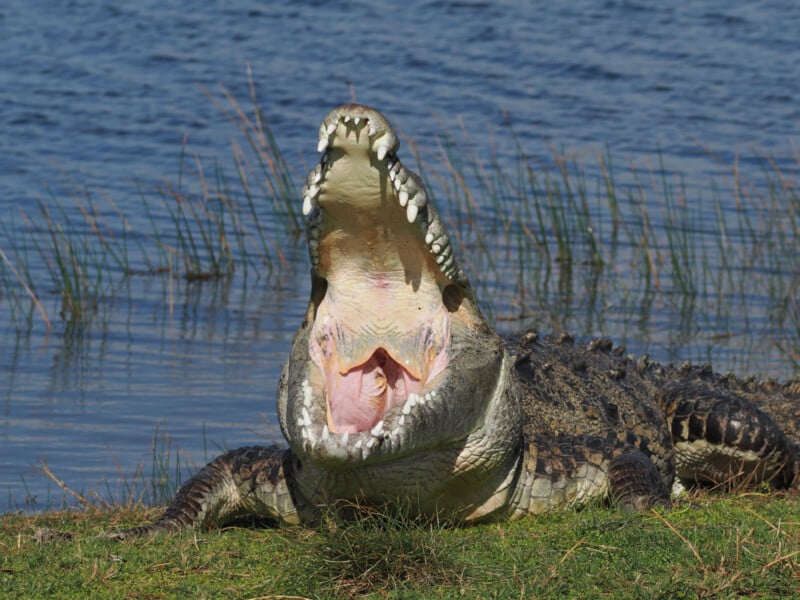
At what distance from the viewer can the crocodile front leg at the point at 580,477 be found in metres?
4.77

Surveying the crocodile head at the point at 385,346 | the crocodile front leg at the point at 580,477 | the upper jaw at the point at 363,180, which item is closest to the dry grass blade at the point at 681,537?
the crocodile front leg at the point at 580,477

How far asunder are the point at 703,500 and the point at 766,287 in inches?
234

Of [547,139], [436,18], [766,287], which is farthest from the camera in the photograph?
[436,18]

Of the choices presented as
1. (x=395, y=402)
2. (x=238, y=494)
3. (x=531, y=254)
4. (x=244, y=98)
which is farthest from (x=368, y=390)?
(x=244, y=98)

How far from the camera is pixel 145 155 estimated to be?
1428cm

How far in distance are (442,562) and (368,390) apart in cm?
86

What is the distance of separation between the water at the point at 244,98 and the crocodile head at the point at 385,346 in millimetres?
2301

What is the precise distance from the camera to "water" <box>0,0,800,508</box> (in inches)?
306

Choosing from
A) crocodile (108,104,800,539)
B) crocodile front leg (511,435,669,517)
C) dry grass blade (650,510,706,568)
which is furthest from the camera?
crocodile front leg (511,435,669,517)

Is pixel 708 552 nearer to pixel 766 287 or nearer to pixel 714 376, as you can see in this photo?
pixel 714 376

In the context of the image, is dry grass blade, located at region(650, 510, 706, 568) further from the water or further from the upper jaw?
the water

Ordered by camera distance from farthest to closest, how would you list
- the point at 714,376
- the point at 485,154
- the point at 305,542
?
the point at 485,154, the point at 714,376, the point at 305,542

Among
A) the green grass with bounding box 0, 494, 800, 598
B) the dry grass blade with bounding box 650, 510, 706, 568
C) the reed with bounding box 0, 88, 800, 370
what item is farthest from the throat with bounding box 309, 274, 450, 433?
the reed with bounding box 0, 88, 800, 370

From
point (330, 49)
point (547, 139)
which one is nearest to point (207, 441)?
point (547, 139)
